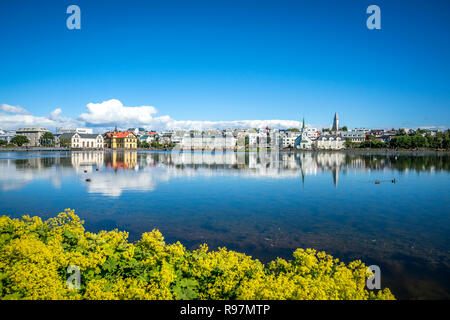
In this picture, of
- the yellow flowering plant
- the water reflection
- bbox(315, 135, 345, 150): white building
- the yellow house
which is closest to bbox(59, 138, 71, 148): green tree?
the yellow house

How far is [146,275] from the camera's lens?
6.77 meters

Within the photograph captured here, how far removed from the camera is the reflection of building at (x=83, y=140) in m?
152

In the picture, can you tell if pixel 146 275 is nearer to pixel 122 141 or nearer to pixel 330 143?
pixel 122 141

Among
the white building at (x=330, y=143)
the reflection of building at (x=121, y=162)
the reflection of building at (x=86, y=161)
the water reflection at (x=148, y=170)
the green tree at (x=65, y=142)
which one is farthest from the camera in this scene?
the white building at (x=330, y=143)

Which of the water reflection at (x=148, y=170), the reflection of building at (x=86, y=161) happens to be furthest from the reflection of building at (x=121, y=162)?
the reflection of building at (x=86, y=161)

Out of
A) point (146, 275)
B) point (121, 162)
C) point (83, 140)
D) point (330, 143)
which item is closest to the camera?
point (146, 275)

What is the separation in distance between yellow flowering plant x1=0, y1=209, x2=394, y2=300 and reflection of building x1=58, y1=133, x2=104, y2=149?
162310 mm

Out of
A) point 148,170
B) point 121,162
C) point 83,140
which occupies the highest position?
point 83,140

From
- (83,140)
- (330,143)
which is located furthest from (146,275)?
(330,143)

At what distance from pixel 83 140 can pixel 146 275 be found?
169408mm

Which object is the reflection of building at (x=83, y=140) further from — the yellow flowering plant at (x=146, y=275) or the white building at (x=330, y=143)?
the yellow flowering plant at (x=146, y=275)

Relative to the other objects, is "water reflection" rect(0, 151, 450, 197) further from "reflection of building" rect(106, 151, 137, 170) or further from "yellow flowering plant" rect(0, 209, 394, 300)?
"yellow flowering plant" rect(0, 209, 394, 300)

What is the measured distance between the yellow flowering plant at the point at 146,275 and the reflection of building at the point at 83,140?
16231cm
